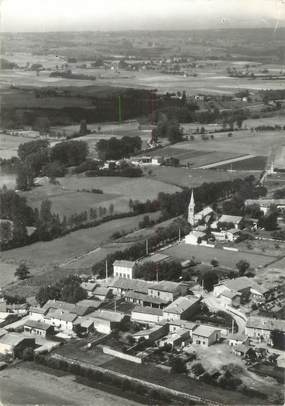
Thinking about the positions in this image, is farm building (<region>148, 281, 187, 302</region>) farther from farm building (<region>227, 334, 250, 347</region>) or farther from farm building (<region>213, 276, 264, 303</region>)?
farm building (<region>227, 334, 250, 347</region>)

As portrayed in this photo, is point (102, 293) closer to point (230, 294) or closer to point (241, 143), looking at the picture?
point (230, 294)

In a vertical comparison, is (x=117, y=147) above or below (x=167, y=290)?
above

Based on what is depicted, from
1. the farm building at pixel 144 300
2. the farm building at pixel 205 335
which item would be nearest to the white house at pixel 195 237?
the farm building at pixel 144 300

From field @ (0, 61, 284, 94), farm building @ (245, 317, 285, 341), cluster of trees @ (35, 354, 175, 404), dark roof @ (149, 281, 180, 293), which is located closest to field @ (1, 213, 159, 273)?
dark roof @ (149, 281, 180, 293)

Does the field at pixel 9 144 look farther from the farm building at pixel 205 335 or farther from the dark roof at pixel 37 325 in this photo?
the farm building at pixel 205 335

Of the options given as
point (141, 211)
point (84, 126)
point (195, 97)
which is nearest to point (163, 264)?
point (141, 211)

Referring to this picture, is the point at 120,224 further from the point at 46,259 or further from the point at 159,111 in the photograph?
the point at 159,111

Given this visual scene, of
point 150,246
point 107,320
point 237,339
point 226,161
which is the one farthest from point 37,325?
point 226,161
